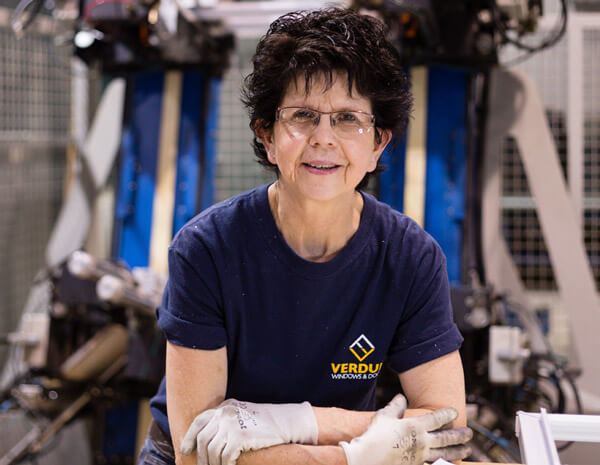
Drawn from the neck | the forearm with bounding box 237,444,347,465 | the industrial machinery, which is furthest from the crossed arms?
the industrial machinery

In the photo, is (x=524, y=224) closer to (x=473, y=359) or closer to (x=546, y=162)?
(x=546, y=162)

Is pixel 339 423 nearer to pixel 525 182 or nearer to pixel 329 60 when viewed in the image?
pixel 329 60

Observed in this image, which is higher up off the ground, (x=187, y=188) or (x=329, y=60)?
(x=329, y=60)

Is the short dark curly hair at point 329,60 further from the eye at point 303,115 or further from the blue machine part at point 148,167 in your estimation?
the blue machine part at point 148,167

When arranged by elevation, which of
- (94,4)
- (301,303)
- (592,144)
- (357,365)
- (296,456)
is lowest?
(296,456)

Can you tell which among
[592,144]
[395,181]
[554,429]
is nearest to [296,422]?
[554,429]

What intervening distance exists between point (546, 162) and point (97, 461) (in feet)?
7.76

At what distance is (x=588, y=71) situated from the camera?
3.49 metres

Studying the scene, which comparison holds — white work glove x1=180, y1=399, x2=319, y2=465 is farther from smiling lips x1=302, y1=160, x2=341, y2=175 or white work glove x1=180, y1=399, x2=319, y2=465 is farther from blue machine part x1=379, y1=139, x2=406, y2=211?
blue machine part x1=379, y1=139, x2=406, y2=211

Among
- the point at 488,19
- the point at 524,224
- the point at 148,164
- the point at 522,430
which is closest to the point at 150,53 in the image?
the point at 148,164

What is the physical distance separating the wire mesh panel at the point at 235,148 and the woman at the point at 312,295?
2.35 metres

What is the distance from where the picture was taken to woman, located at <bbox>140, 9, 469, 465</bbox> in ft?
3.99

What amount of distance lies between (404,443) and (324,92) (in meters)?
0.60

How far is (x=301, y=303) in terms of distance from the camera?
1315 millimetres
